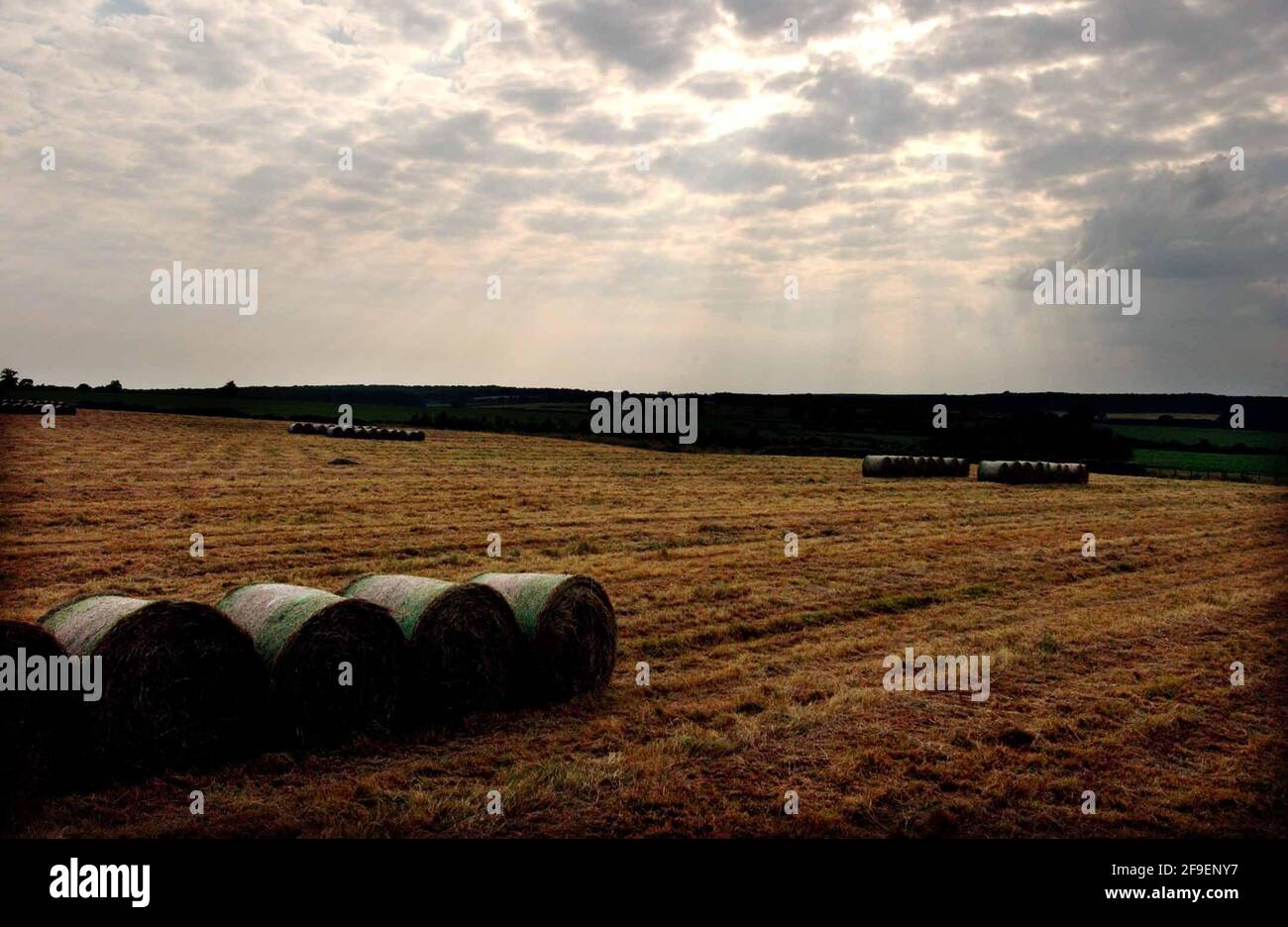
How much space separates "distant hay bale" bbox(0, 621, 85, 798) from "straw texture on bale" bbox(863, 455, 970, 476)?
36978 mm

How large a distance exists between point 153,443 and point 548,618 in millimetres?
36283

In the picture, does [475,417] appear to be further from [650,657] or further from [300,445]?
[650,657]

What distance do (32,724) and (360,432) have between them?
46.5 metres

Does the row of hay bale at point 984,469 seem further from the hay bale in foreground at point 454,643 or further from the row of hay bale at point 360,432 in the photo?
the hay bale in foreground at point 454,643

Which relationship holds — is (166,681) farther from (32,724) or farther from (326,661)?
(326,661)

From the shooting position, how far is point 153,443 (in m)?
40.8

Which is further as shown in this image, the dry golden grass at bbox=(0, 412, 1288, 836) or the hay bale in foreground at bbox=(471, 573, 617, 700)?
the hay bale in foreground at bbox=(471, 573, 617, 700)

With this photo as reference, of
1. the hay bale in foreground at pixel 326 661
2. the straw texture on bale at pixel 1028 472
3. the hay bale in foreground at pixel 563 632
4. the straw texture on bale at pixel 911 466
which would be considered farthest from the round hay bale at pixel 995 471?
the hay bale in foreground at pixel 326 661

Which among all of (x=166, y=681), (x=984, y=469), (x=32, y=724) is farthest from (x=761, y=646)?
(x=984, y=469)

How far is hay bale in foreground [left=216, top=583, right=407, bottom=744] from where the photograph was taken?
8430mm

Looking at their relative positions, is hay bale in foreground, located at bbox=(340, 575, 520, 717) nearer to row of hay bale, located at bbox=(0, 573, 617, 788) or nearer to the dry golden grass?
row of hay bale, located at bbox=(0, 573, 617, 788)

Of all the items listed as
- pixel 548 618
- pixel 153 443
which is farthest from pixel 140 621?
pixel 153 443

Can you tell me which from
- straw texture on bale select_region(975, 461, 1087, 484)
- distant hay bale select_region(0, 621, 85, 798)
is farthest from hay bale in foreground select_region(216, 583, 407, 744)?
straw texture on bale select_region(975, 461, 1087, 484)

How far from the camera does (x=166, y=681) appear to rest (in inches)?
312
